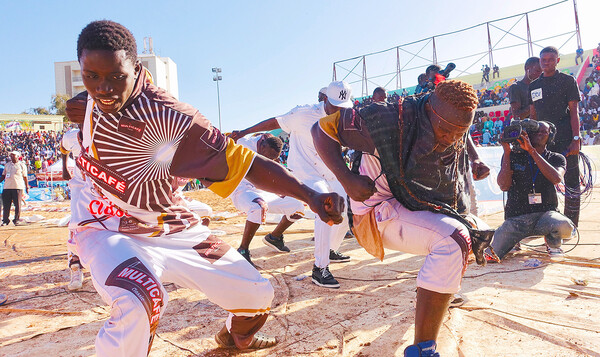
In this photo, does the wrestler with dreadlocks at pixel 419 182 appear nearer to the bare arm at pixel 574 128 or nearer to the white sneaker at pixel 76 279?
the white sneaker at pixel 76 279

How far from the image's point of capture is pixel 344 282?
400 centimetres

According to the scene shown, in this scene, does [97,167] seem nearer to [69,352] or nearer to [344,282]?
[69,352]

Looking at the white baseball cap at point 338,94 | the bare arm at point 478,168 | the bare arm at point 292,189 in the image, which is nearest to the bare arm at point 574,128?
the bare arm at point 478,168

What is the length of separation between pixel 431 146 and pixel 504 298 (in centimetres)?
164

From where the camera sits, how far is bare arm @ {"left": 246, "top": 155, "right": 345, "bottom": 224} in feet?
6.14

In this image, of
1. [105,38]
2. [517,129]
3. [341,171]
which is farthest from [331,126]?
[517,129]

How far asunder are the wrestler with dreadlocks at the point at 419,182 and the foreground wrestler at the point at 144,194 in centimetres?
65

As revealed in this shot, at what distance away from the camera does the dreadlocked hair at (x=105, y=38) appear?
184 cm

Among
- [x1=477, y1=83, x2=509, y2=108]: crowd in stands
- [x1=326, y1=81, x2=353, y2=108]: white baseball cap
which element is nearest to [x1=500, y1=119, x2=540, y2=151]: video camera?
[x1=326, y1=81, x2=353, y2=108]: white baseball cap

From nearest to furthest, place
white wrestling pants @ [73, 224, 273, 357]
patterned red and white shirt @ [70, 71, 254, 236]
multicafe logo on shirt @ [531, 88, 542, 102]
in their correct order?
white wrestling pants @ [73, 224, 273, 357], patterned red and white shirt @ [70, 71, 254, 236], multicafe logo on shirt @ [531, 88, 542, 102]

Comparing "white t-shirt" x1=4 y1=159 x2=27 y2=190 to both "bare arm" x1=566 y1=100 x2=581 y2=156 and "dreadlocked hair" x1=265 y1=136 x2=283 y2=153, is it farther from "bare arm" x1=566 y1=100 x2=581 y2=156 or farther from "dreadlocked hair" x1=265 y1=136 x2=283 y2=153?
"bare arm" x1=566 y1=100 x2=581 y2=156

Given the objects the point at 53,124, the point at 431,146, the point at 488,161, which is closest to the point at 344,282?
the point at 431,146

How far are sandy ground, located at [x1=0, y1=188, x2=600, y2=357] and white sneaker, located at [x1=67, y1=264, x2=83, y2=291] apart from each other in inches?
3.0

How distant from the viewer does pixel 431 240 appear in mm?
2248
